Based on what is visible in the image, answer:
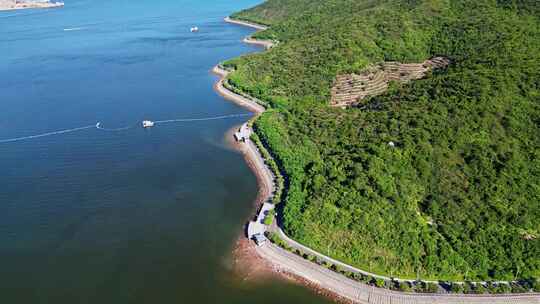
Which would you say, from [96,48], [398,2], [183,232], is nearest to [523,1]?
[398,2]

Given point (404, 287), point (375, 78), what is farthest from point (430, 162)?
point (375, 78)

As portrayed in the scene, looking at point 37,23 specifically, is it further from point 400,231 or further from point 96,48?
point 400,231

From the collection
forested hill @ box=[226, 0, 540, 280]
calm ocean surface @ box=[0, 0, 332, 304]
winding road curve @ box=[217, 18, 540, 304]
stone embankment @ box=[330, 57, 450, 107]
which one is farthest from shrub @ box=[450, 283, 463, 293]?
stone embankment @ box=[330, 57, 450, 107]

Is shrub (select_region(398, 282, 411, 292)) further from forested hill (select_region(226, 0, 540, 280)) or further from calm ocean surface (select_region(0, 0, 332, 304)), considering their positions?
calm ocean surface (select_region(0, 0, 332, 304))

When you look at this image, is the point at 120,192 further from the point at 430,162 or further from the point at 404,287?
the point at 430,162

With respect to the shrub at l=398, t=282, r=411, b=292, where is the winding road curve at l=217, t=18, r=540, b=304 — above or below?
below
